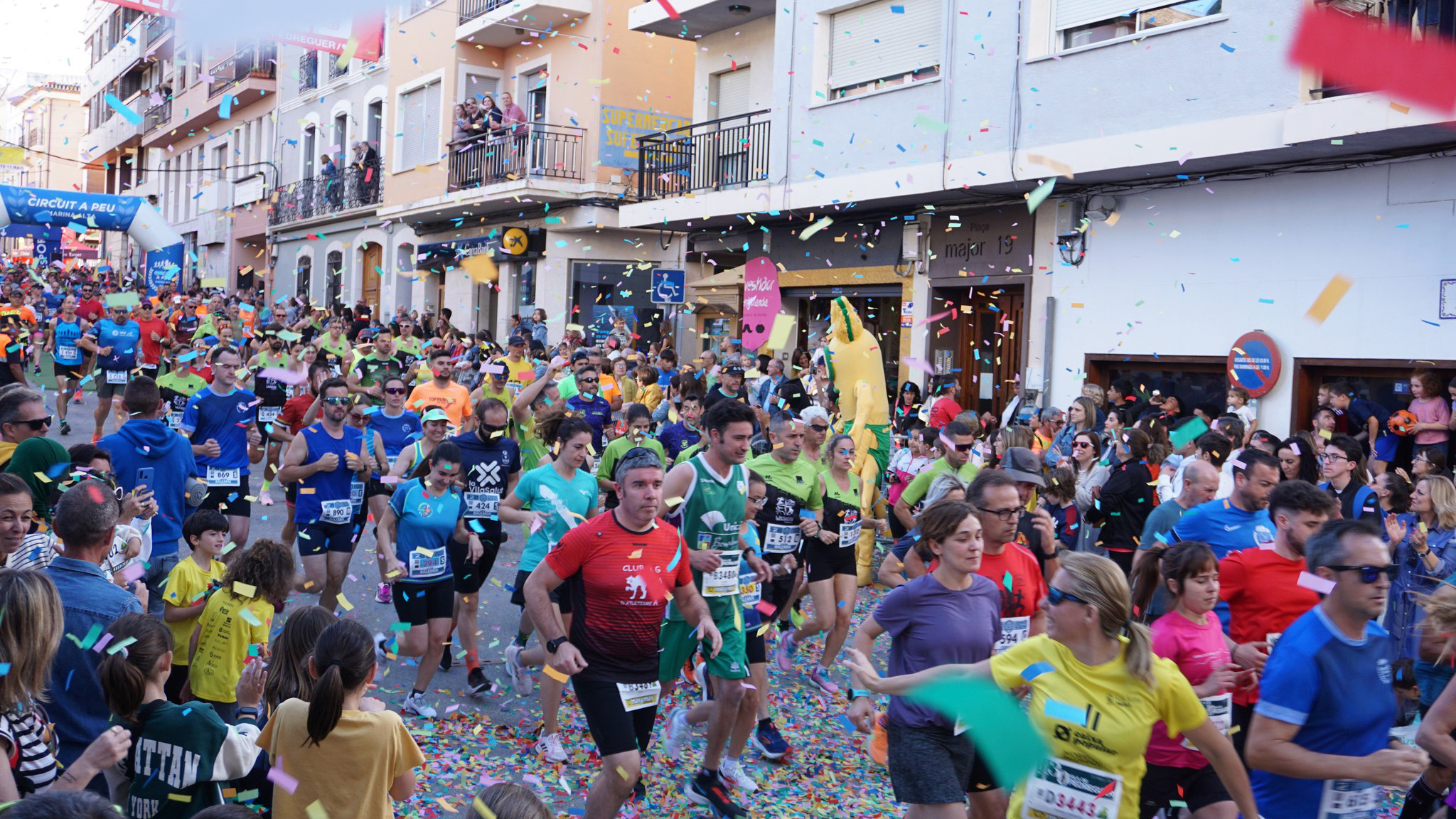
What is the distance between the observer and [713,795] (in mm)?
5844

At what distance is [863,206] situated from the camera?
54.6 feet

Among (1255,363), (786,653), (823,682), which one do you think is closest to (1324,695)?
(823,682)

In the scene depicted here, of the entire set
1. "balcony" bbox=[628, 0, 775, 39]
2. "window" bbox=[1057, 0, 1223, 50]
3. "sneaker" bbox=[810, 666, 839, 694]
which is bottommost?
"sneaker" bbox=[810, 666, 839, 694]

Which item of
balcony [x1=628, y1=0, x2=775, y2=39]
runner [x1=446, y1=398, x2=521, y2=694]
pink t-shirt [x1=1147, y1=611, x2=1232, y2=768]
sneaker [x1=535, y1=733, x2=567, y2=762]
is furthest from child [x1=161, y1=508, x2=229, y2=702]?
balcony [x1=628, y1=0, x2=775, y2=39]

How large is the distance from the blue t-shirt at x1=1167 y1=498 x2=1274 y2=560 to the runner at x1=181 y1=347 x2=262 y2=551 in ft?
20.5

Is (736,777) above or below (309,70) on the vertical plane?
below

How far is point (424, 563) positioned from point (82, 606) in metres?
2.98

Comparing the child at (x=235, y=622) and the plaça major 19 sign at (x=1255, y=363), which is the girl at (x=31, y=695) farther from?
the plaça major 19 sign at (x=1255, y=363)

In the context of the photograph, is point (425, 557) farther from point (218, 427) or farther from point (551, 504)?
point (218, 427)

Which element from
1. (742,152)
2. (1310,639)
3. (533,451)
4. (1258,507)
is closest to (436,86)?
(742,152)

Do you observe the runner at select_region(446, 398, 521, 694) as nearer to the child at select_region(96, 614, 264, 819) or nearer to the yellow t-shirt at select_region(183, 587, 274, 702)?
the yellow t-shirt at select_region(183, 587, 274, 702)

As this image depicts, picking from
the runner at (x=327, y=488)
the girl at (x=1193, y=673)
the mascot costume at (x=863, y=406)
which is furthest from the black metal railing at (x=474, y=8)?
the girl at (x=1193, y=673)

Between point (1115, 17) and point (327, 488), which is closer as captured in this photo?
point (327, 488)

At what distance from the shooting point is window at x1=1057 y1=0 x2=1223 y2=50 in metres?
12.4
